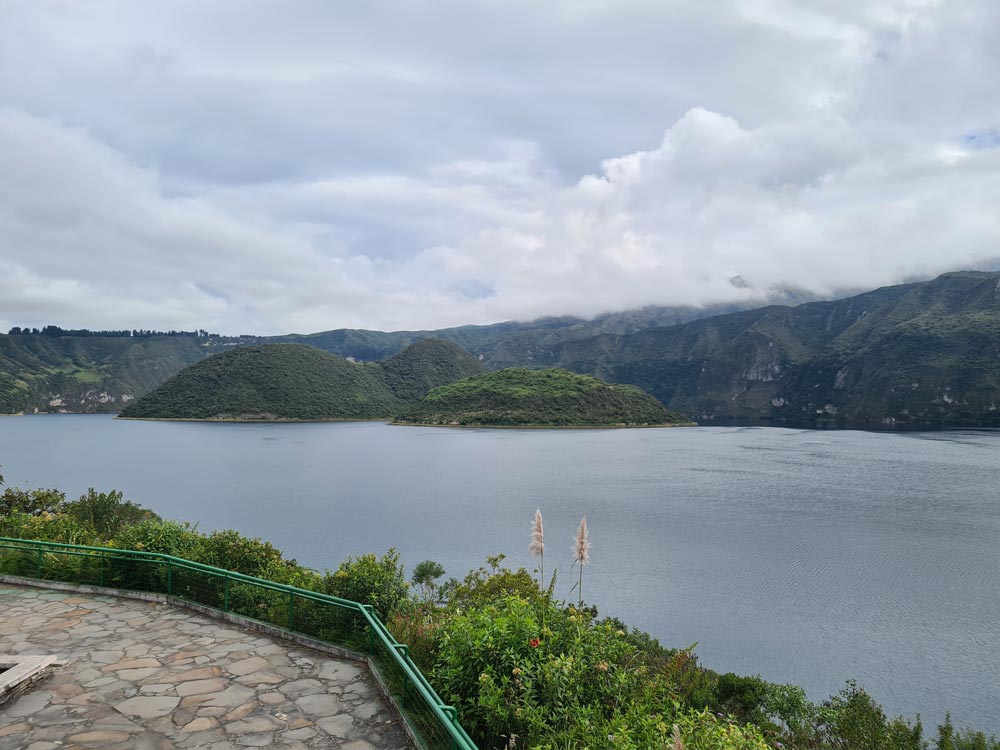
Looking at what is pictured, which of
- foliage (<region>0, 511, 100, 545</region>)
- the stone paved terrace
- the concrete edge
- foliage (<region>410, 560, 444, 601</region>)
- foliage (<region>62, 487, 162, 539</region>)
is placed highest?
the concrete edge

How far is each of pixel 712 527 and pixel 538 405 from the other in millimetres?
122055

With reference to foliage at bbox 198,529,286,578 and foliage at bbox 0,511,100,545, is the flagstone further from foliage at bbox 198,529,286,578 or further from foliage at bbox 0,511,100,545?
foliage at bbox 0,511,100,545

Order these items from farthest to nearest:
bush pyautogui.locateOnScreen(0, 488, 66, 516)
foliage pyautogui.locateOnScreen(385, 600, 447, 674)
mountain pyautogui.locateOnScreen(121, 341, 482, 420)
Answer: mountain pyautogui.locateOnScreen(121, 341, 482, 420) → bush pyautogui.locateOnScreen(0, 488, 66, 516) → foliage pyautogui.locateOnScreen(385, 600, 447, 674)

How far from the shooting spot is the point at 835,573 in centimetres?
3166

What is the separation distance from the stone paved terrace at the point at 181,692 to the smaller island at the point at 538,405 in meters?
150

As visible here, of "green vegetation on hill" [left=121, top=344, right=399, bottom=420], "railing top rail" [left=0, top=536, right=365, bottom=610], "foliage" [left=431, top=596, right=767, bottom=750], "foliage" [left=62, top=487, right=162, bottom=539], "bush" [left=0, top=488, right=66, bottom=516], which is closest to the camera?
"foliage" [left=431, top=596, right=767, bottom=750]

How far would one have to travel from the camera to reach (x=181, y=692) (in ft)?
19.9

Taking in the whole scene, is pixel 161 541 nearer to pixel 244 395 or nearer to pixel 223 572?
pixel 223 572

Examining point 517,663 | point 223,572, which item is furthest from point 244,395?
point 517,663

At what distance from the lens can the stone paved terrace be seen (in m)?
5.22

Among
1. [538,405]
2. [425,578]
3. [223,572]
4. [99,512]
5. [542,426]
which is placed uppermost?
[223,572]

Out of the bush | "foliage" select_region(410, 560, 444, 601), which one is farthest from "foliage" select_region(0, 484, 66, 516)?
"foliage" select_region(410, 560, 444, 601)

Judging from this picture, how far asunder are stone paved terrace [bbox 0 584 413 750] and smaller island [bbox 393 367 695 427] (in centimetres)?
14967

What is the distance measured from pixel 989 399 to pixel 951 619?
17747 cm
